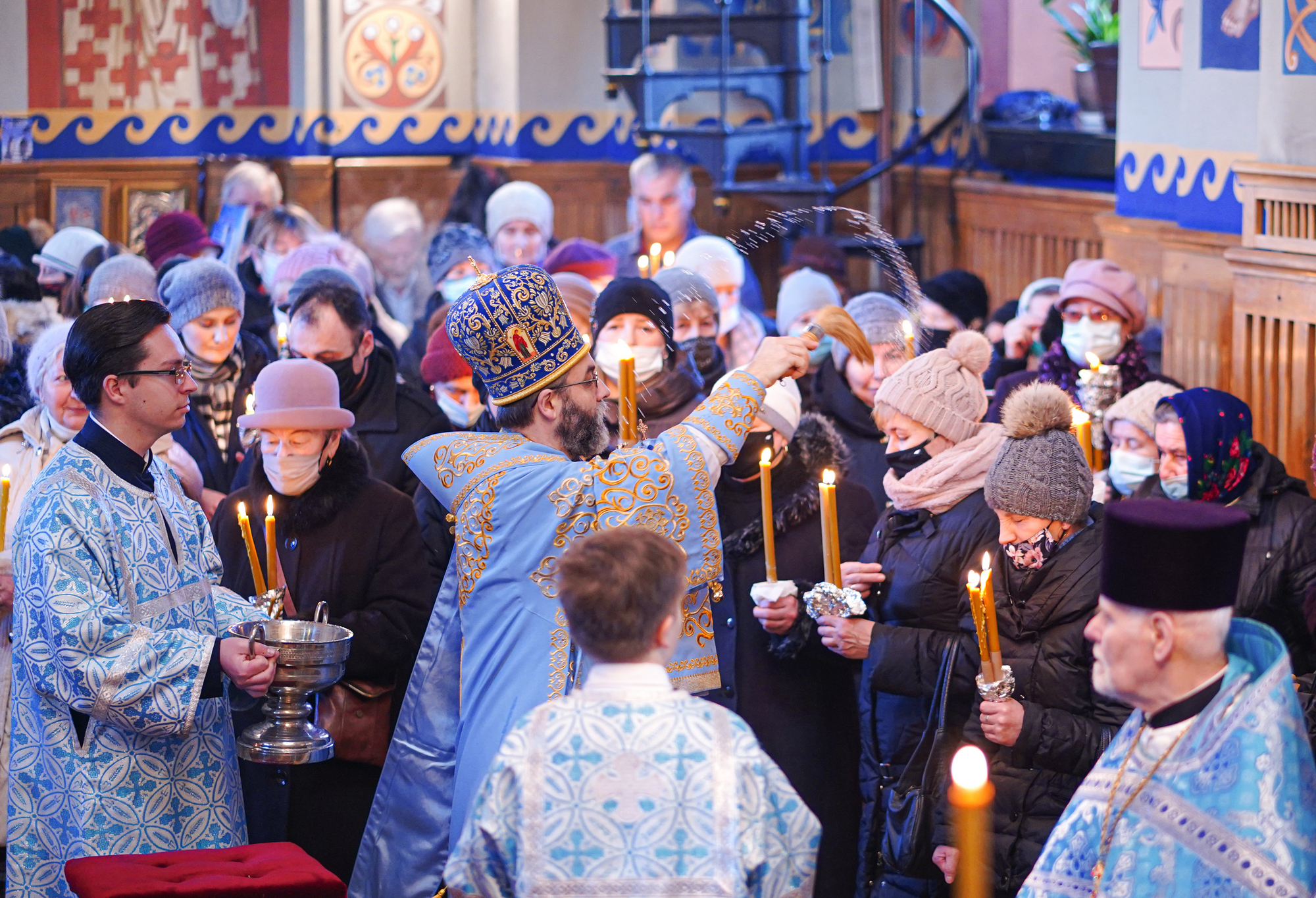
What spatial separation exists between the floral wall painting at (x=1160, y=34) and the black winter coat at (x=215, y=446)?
382 cm

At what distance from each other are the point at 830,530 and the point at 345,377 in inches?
81.9

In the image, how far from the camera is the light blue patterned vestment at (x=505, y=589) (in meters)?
2.91

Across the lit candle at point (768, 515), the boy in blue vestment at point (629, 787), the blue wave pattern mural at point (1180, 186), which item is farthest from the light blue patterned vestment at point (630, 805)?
the blue wave pattern mural at point (1180, 186)

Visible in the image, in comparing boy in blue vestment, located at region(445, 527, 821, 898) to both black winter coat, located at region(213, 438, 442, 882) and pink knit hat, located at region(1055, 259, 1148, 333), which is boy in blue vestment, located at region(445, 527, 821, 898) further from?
pink knit hat, located at region(1055, 259, 1148, 333)

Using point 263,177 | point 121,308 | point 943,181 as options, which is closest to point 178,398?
point 121,308

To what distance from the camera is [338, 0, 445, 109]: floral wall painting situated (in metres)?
11.2

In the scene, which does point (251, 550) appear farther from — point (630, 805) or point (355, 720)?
point (630, 805)

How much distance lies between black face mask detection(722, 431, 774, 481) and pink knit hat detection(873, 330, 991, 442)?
0.94 ft

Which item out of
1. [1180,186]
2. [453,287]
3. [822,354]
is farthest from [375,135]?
[822,354]

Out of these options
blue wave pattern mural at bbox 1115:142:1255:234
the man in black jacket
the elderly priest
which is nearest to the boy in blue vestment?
the elderly priest

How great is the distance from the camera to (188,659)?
3.13 meters

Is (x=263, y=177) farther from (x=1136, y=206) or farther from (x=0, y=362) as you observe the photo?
(x=1136, y=206)

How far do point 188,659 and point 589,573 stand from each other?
47.8 inches

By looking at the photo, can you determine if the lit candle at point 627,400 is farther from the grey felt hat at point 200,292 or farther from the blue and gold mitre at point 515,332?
the grey felt hat at point 200,292
